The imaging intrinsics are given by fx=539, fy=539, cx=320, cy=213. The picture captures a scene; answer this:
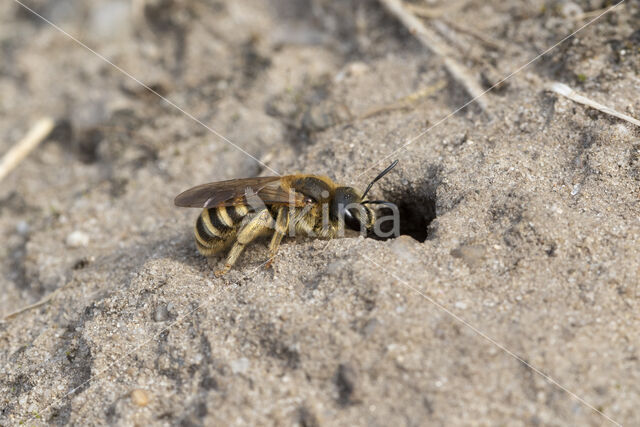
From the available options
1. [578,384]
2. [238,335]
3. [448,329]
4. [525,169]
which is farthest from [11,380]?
[525,169]

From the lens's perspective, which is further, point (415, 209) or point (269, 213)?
point (415, 209)

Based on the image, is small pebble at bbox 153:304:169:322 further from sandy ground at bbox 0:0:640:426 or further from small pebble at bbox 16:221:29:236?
small pebble at bbox 16:221:29:236

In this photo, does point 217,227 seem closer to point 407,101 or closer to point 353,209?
point 353,209

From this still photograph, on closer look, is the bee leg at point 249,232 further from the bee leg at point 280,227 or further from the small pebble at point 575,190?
the small pebble at point 575,190

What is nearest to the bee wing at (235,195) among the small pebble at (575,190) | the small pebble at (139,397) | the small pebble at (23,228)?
the small pebble at (139,397)

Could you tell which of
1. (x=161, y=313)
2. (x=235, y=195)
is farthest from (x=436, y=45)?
(x=161, y=313)

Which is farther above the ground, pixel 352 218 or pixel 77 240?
pixel 352 218

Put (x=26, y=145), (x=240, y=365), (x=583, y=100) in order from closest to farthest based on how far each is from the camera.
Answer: (x=240, y=365)
(x=583, y=100)
(x=26, y=145)

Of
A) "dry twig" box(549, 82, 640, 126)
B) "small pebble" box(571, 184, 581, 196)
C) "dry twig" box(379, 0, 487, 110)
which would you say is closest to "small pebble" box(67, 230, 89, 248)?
"dry twig" box(379, 0, 487, 110)
